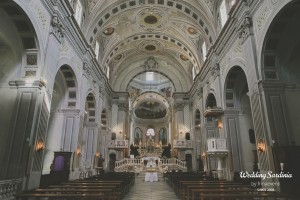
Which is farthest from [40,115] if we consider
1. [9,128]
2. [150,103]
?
[150,103]

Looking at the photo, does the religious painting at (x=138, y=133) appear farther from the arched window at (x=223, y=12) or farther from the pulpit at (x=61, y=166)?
the arched window at (x=223, y=12)

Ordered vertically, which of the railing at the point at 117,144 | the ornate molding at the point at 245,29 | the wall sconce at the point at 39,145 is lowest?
the wall sconce at the point at 39,145

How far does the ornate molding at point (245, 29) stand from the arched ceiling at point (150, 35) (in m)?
4.58

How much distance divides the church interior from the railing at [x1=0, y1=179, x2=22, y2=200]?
0.03 meters

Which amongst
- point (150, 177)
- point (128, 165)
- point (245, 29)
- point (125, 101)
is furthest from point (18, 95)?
point (125, 101)

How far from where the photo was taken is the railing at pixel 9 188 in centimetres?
625

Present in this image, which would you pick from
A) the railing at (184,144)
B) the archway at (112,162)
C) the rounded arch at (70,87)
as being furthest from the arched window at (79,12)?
the railing at (184,144)

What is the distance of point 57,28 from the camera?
33.1ft

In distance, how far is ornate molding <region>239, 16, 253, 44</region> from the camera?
9.59 m

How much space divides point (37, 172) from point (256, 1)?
→ 1101 cm

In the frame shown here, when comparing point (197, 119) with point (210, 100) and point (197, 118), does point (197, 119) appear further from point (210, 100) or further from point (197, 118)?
point (210, 100)

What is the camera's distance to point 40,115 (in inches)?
336

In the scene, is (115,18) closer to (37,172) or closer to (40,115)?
(40,115)

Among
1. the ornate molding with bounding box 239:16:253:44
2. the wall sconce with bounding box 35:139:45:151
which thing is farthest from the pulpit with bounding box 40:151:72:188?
the ornate molding with bounding box 239:16:253:44
